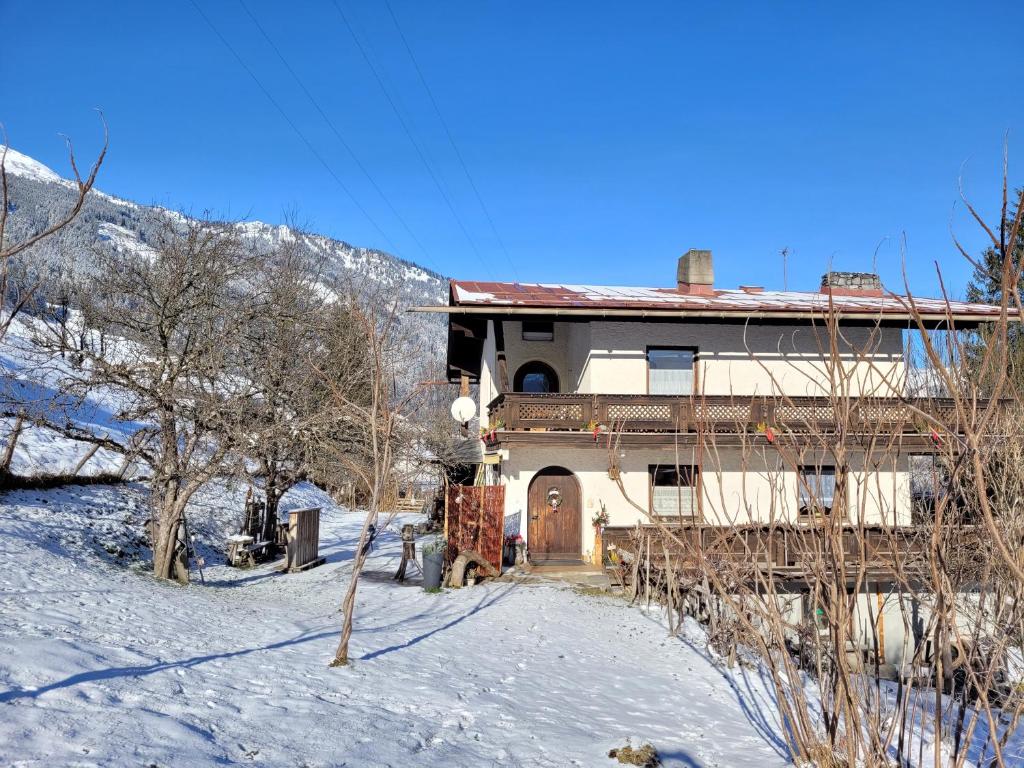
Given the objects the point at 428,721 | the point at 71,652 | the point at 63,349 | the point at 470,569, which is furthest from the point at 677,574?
the point at 63,349

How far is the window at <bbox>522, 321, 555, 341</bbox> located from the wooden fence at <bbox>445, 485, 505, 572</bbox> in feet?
19.1

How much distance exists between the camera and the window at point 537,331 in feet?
69.6

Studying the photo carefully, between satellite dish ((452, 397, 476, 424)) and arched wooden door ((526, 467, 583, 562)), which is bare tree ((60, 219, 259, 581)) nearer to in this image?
arched wooden door ((526, 467, 583, 562))

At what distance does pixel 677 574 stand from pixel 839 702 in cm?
873

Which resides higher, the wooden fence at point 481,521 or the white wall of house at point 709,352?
the white wall of house at point 709,352

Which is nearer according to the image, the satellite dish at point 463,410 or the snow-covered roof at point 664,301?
the snow-covered roof at point 664,301

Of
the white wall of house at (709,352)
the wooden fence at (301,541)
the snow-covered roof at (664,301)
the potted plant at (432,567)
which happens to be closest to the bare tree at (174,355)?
the wooden fence at (301,541)

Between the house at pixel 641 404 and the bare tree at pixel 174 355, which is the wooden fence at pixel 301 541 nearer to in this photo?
the bare tree at pixel 174 355

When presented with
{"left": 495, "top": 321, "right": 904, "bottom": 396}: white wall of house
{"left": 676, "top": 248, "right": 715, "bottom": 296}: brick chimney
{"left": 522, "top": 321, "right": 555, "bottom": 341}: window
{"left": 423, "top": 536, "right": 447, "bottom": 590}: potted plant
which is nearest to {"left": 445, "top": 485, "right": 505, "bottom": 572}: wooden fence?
{"left": 423, "top": 536, "right": 447, "bottom": 590}: potted plant

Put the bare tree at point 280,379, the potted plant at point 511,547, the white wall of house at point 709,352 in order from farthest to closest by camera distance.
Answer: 1. the white wall of house at point 709,352
2. the potted plant at point 511,547
3. the bare tree at point 280,379

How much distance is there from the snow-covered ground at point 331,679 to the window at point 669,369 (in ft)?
22.4

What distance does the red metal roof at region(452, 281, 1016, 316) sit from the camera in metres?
18.3

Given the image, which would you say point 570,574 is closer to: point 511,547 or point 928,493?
point 511,547

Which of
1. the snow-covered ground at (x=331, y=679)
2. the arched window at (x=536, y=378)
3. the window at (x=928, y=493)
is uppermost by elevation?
the arched window at (x=536, y=378)
